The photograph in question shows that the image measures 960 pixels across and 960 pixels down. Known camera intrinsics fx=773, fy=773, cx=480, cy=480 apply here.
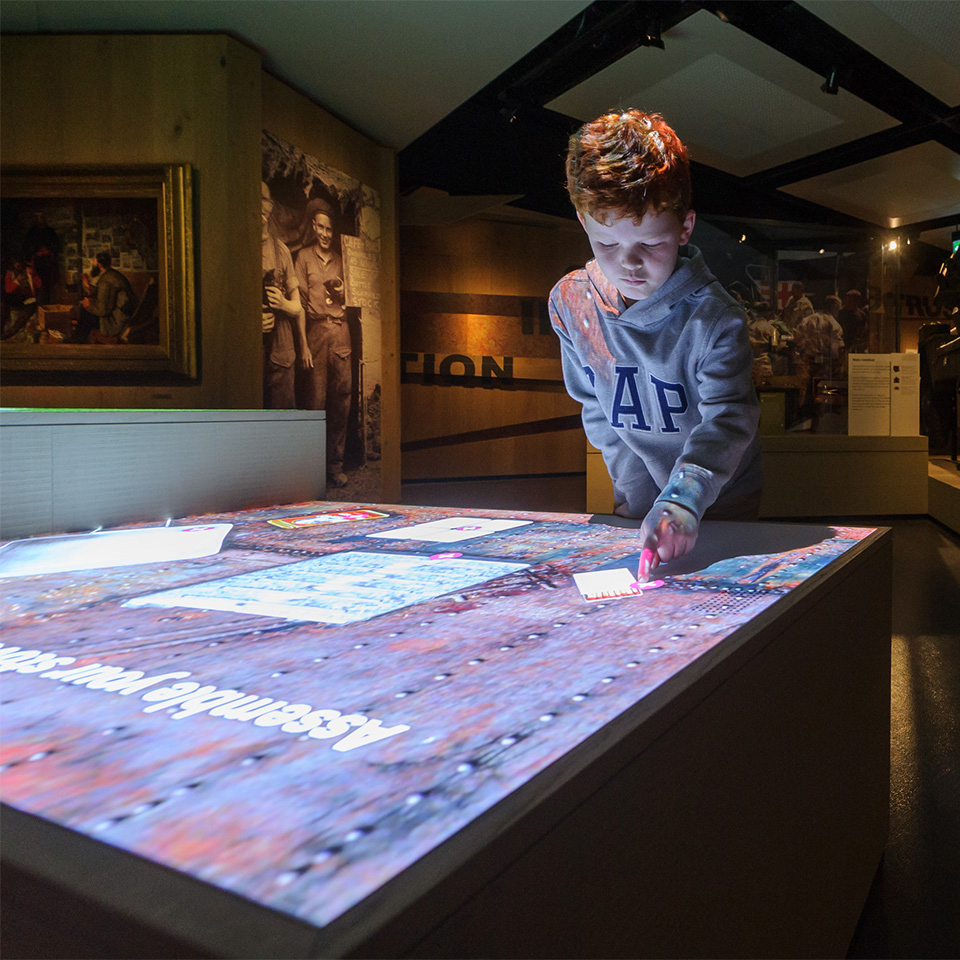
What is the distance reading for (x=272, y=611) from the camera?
728 mm

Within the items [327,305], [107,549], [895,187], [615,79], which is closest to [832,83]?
[615,79]

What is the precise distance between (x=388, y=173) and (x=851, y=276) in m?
4.24

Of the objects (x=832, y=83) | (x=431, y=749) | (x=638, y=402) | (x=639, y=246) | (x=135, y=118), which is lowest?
(x=431, y=749)

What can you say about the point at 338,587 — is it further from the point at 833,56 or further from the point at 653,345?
the point at 833,56

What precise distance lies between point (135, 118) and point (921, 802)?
12.9 feet

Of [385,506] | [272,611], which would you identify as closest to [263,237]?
[385,506]

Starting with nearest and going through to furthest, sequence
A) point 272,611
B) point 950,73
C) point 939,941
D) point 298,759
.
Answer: point 298,759 → point 272,611 → point 939,941 → point 950,73

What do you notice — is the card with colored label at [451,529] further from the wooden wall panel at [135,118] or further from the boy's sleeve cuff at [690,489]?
the wooden wall panel at [135,118]

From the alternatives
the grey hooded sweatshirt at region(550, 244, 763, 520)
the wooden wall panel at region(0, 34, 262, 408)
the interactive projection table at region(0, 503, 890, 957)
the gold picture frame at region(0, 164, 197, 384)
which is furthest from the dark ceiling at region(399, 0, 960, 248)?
the interactive projection table at region(0, 503, 890, 957)

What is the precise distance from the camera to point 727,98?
475cm

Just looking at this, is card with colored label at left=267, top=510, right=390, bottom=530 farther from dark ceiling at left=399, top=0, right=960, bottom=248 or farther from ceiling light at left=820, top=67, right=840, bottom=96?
ceiling light at left=820, top=67, right=840, bottom=96

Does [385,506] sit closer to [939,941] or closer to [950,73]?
[939,941]

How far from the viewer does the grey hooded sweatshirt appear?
1229 mm

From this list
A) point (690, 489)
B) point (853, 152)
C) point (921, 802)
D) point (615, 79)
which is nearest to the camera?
point (690, 489)
